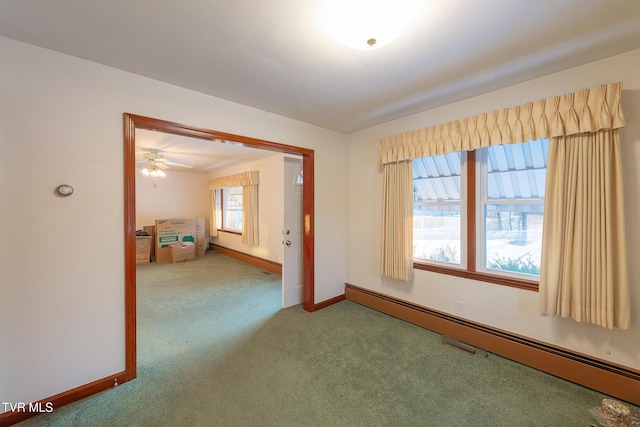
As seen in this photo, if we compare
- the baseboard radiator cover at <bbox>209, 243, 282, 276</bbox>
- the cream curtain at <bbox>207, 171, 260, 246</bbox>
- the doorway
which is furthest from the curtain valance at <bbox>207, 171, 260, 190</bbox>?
the doorway

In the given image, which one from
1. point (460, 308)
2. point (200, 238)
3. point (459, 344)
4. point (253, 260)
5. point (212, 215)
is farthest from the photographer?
point (212, 215)

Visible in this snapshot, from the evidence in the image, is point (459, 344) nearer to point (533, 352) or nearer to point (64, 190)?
point (533, 352)

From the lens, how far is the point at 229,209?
7.06 meters

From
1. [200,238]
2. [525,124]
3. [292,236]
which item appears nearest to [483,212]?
[525,124]

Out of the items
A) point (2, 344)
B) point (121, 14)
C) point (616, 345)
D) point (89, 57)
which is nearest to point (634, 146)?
point (616, 345)

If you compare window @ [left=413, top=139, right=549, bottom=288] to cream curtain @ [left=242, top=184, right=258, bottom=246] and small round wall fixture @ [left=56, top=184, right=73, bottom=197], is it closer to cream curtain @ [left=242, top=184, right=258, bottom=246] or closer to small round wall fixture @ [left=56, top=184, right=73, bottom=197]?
small round wall fixture @ [left=56, top=184, right=73, bottom=197]

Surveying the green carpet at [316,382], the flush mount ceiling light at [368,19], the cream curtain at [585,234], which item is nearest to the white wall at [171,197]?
the green carpet at [316,382]

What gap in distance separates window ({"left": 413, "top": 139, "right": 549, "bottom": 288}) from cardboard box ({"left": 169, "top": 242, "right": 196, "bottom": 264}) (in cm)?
553

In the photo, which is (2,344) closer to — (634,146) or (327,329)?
(327,329)

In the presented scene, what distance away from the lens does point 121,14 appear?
1348 millimetres

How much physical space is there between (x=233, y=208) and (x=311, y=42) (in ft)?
19.3

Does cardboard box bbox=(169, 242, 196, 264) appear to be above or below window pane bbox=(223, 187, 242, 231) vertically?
below

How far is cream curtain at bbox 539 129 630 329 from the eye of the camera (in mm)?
1699

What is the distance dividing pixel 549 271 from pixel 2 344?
12.5 ft
